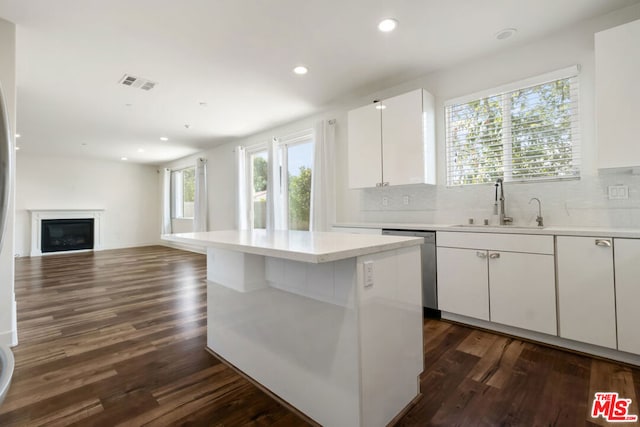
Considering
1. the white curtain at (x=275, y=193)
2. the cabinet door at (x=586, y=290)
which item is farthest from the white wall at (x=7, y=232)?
the cabinet door at (x=586, y=290)

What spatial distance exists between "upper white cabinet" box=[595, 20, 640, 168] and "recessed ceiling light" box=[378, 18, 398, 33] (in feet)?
4.75

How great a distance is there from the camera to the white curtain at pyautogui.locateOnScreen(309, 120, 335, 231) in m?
4.31

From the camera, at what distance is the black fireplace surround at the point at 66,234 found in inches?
301

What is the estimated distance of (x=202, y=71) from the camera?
3.25 m

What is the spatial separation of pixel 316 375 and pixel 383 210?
2605 millimetres

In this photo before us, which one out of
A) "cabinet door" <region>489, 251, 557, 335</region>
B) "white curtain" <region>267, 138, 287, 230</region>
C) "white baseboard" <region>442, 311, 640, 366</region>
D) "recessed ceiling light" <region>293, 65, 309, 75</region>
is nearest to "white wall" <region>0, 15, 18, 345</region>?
"recessed ceiling light" <region>293, 65, 309, 75</region>

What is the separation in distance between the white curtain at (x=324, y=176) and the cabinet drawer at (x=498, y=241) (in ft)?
5.92

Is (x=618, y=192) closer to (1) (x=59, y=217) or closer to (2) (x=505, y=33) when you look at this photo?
(2) (x=505, y=33)

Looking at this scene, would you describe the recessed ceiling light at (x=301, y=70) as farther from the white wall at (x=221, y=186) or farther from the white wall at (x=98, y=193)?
the white wall at (x=98, y=193)

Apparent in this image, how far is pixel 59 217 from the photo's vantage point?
783cm

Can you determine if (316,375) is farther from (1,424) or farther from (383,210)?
(383,210)

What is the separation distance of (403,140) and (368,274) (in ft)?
7.37

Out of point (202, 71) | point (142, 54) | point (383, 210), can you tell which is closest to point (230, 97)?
point (202, 71)

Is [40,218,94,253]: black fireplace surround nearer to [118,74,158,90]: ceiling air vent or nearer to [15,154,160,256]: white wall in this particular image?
[15,154,160,256]: white wall
